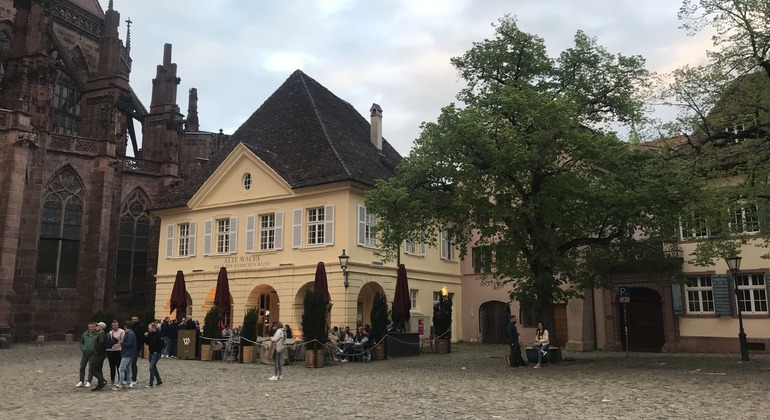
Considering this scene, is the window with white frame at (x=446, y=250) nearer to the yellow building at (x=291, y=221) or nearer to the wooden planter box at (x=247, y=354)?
the yellow building at (x=291, y=221)

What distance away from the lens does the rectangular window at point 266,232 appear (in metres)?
28.3

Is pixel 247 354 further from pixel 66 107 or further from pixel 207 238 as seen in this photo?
pixel 66 107

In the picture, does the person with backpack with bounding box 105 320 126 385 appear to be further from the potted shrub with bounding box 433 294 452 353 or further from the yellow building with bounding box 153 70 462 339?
the potted shrub with bounding box 433 294 452 353

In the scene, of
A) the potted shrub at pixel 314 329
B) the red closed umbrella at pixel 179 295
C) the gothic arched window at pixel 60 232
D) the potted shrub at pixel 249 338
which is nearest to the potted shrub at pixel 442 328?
the potted shrub at pixel 314 329

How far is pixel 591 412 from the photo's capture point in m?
10.3

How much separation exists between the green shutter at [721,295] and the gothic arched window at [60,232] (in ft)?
101

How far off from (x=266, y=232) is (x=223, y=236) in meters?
2.72

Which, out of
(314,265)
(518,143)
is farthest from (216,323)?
(518,143)

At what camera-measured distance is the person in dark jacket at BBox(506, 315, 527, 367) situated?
18.7m

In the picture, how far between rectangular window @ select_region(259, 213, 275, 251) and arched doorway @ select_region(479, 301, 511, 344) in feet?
41.2

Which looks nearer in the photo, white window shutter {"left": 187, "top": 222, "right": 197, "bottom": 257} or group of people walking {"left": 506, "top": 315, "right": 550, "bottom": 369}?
group of people walking {"left": 506, "top": 315, "right": 550, "bottom": 369}

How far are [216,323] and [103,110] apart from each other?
1830 cm

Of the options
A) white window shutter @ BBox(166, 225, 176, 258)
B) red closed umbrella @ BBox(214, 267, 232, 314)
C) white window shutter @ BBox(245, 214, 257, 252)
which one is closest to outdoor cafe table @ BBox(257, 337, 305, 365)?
red closed umbrella @ BBox(214, 267, 232, 314)

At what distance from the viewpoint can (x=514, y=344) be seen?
61.7 feet
